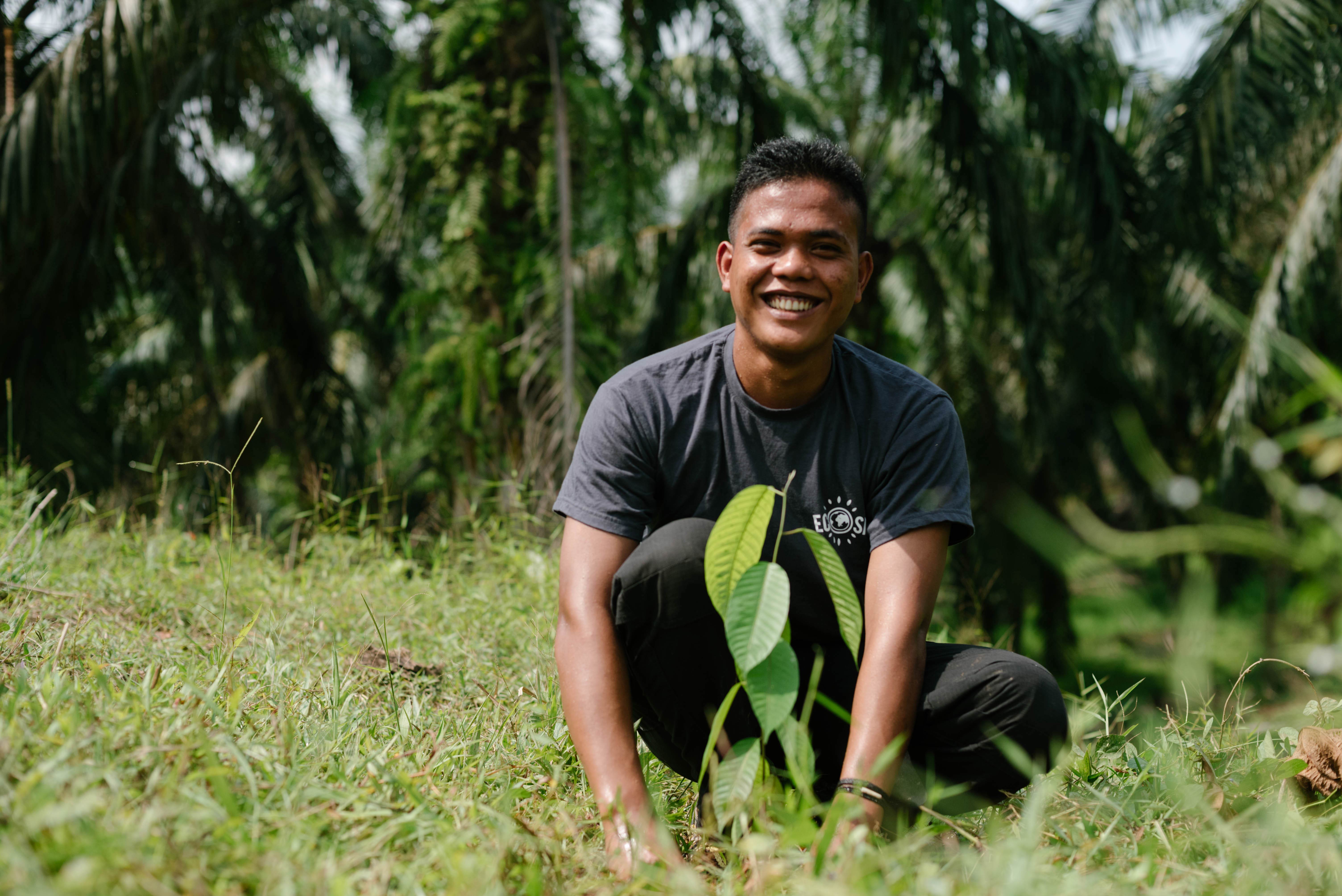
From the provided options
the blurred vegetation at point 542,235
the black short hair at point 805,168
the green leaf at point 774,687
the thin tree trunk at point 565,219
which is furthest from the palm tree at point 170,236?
the green leaf at point 774,687

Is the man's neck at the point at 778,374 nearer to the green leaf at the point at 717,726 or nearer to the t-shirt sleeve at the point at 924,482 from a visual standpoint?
the t-shirt sleeve at the point at 924,482

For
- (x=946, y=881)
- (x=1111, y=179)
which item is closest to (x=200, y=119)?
(x=1111, y=179)

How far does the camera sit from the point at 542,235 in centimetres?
469

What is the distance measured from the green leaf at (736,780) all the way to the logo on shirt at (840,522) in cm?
56

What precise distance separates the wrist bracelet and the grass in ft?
0.23

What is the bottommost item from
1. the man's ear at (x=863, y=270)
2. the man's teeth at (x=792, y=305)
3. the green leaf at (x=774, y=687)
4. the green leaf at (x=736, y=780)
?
the green leaf at (x=736, y=780)

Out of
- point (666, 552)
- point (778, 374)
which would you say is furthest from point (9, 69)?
point (666, 552)

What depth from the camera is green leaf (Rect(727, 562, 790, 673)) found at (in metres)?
1.38

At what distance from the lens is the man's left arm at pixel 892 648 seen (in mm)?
1633

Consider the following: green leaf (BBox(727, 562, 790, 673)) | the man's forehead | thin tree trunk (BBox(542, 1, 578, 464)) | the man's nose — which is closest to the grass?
green leaf (BBox(727, 562, 790, 673))

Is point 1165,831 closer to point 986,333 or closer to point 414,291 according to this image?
point 414,291

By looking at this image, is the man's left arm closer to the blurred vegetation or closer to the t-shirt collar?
the t-shirt collar

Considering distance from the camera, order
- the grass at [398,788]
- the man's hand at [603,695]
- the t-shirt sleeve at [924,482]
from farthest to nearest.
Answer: the t-shirt sleeve at [924,482] < the man's hand at [603,695] < the grass at [398,788]

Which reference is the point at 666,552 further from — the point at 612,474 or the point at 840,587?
the point at 840,587
